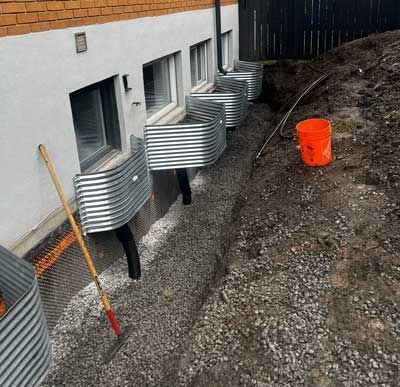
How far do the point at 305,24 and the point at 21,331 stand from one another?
517 inches

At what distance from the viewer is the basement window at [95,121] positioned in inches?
204

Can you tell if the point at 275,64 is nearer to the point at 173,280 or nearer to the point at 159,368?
the point at 173,280

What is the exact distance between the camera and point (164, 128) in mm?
6359

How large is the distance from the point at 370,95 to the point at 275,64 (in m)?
5.31

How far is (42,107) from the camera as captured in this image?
417cm

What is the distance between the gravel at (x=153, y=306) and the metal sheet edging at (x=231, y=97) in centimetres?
191

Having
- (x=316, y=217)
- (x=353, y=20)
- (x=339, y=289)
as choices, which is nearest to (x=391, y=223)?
(x=316, y=217)

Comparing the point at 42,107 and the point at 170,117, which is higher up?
the point at 42,107

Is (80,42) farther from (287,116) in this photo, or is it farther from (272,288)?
(287,116)

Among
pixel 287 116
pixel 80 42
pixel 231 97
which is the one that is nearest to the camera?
pixel 80 42

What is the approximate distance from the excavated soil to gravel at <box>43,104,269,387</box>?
0.39 m

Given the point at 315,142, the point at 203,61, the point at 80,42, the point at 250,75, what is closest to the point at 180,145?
the point at 315,142

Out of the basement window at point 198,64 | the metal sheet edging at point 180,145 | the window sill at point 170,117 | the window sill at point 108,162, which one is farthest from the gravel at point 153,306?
the basement window at point 198,64

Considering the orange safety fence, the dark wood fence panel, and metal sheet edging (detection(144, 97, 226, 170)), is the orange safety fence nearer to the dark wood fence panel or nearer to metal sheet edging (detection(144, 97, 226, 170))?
metal sheet edging (detection(144, 97, 226, 170))
